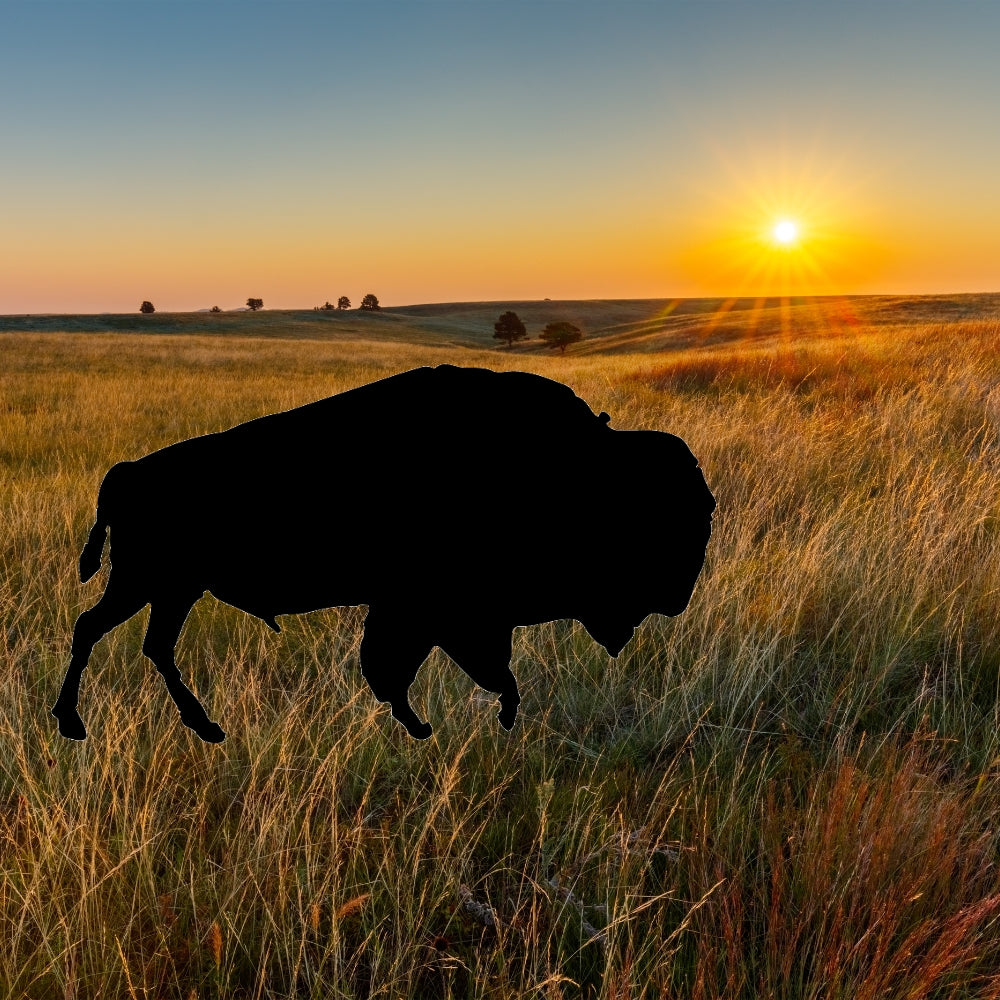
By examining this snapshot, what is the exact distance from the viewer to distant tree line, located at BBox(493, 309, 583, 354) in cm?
5900

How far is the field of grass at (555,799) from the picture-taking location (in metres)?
1.30

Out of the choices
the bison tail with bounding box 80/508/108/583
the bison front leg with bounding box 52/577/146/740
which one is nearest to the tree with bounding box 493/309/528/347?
the bison tail with bounding box 80/508/108/583

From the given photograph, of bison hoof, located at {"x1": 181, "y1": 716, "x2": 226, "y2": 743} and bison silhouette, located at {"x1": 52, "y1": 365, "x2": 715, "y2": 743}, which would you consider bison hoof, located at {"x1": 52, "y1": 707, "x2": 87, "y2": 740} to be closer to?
bison silhouette, located at {"x1": 52, "y1": 365, "x2": 715, "y2": 743}

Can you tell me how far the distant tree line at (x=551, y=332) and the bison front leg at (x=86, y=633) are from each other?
193ft

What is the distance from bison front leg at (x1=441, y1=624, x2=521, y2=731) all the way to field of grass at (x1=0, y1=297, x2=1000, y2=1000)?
166 mm

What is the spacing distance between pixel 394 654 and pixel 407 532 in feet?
0.56

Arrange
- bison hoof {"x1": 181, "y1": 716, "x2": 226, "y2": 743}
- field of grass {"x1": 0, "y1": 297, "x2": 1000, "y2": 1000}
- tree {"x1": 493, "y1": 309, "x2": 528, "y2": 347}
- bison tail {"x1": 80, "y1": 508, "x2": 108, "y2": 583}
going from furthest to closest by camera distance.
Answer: tree {"x1": 493, "y1": 309, "x2": 528, "y2": 347} → field of grass {"x1": 0, "y1": 297, "x2": 1000, "y2": 1000} → bison tail {"x1": 80, "y1": 508, "x2": 108, "y2": 583} → bison hoof {"x1": 181, "y1": 716, "x2": 226, "y2": 743}

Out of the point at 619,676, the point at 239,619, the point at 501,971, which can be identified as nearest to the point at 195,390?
the point at 239,619

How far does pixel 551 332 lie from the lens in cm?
5941

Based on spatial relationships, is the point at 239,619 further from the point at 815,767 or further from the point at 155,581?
the point at 815,767

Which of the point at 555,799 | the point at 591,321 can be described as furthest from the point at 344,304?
the point at 555,799

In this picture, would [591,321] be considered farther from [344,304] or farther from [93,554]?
[93,554]

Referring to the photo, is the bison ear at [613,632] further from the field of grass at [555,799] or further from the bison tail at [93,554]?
the bison tail at [93,554]

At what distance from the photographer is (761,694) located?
2330 millimetres
